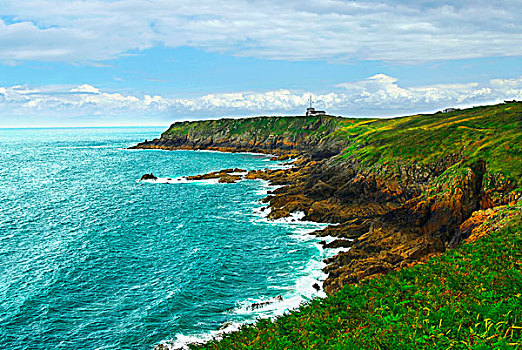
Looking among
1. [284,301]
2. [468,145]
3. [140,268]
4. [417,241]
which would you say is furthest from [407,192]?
[140,268]

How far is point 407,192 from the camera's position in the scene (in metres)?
48.4

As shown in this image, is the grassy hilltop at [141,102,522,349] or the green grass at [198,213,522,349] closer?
the green grass at [198,213,522,349]

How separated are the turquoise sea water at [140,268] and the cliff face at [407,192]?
4968 mm

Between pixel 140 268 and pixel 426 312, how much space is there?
30.1m

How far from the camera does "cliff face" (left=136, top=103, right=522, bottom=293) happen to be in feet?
109

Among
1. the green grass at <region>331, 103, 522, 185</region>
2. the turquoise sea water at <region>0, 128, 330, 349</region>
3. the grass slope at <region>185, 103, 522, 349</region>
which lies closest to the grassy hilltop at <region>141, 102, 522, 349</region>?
the grass slope at <region>185, 103, 522, 349</region>

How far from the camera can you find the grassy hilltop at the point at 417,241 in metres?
12.2

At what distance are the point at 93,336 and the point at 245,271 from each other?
1459cm

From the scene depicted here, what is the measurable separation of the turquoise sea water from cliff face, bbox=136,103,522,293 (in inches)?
196

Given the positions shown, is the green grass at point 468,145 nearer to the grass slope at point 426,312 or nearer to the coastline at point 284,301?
the grass slope at point 426,312

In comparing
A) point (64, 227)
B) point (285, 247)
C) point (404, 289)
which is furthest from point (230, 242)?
point (404, 289)

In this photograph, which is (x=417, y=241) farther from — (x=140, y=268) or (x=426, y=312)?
(x=140, y=268)

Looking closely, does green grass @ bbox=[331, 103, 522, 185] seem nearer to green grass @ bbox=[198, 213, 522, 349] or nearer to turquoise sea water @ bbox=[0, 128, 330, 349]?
turquoise sea water @ bbox=[0, 128, 330, 349]

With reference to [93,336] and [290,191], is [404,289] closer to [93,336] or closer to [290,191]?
[93,336]
